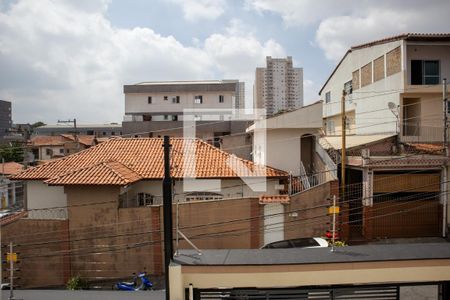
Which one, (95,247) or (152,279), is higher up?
(95,247)

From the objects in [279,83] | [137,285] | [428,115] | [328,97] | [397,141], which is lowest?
[137,285]

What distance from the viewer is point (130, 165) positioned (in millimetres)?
20031

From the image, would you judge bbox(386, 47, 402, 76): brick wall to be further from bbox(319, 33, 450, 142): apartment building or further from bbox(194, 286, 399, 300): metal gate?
bbox(194, 286, 399, 300): metal gate

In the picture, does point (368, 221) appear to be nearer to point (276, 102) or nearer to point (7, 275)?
point (7, 275)

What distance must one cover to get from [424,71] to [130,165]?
16135mm

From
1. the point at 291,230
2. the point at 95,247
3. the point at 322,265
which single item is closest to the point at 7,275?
the point at 95,247

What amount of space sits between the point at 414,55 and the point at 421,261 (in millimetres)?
17228

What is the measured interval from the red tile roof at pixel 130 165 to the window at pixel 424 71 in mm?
9038

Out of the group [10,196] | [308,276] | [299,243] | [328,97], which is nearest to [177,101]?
[328,97]

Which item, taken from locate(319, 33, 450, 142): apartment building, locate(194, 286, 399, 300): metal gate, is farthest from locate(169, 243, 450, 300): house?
locate(319, 33, 450, 142): apartment building

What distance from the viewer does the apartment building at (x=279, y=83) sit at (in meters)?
61.1

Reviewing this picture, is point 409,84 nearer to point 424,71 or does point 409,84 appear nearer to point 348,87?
point 424,71

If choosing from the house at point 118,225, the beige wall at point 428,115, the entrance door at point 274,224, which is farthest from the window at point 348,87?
the entrance door at point 274,224

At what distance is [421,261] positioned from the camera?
22.7 ft
